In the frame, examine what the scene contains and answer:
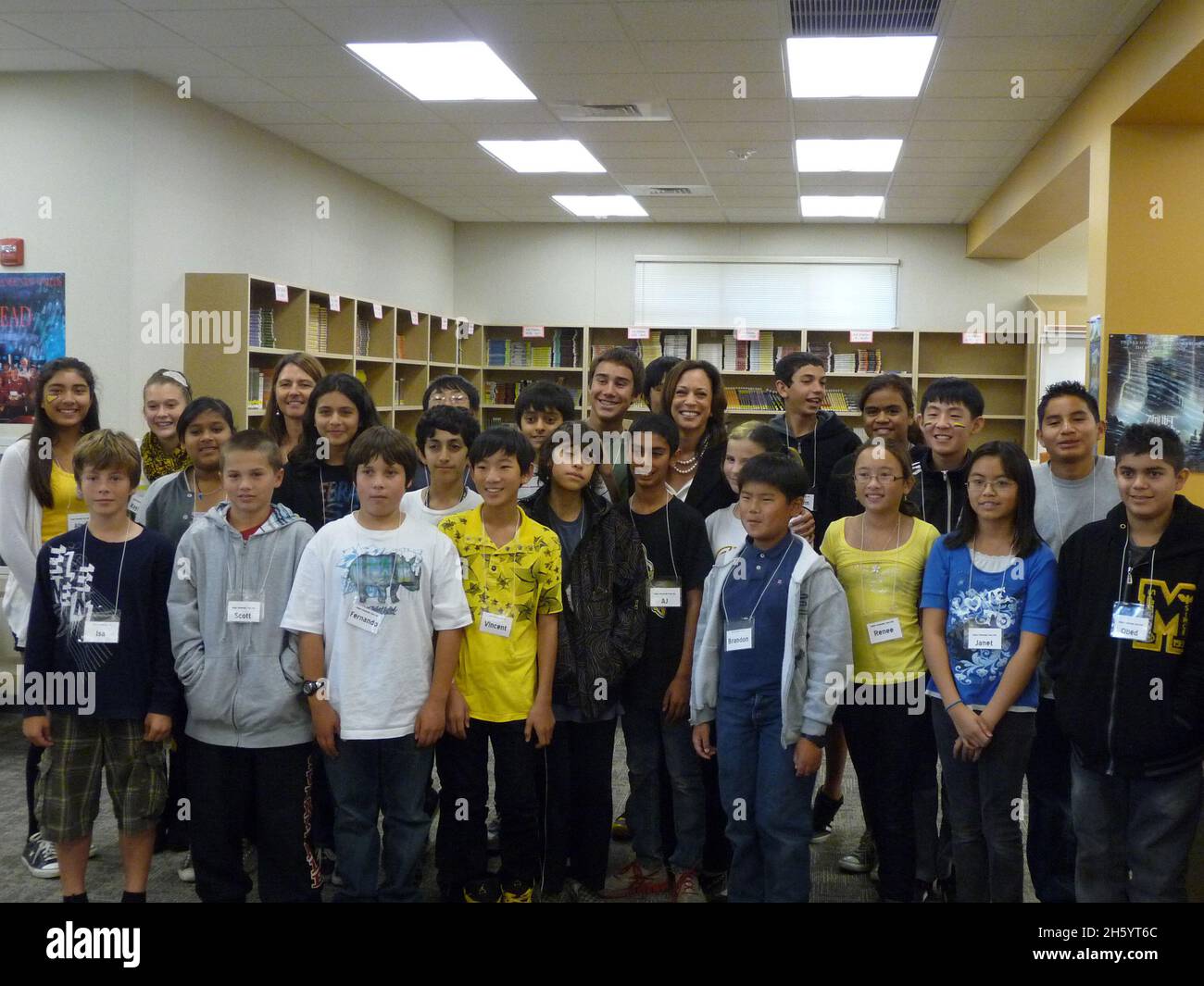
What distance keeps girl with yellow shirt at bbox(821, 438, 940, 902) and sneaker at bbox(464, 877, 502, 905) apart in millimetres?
1014

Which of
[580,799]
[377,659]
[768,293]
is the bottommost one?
[580,799]

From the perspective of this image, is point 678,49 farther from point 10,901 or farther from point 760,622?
point 10,901

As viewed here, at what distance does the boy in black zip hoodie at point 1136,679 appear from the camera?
7.61ft

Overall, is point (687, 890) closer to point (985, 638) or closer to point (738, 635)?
point (738, 635)

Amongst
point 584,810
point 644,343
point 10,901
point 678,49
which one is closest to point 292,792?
point 584,810

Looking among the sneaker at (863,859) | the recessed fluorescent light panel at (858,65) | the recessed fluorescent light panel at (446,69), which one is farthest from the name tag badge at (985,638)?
the recessed fluorescent light panel at (446,69)

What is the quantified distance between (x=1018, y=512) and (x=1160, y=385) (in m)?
3.06

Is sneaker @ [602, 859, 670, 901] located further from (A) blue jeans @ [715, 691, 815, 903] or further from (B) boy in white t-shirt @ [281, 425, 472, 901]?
(B) boy in white t-shirt @ [281, 425, 472, 901]

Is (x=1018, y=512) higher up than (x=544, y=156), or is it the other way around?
(x=544, y=156)

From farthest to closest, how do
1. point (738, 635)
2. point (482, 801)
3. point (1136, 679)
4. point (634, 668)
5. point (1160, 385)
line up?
point (1160, 385) < point (634, 668) < point (482, 801) < point (738, 635) < point (1136, 679)

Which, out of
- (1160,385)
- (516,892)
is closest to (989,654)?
(516,892)

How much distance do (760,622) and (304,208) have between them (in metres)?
5.73

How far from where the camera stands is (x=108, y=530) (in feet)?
Result: 8.77

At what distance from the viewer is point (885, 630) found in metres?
2.72
